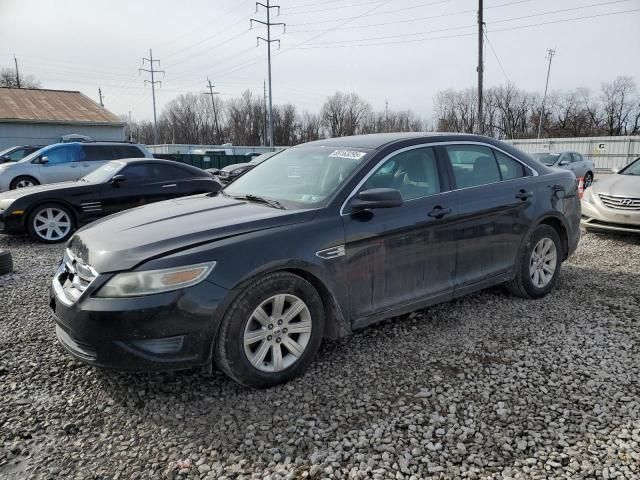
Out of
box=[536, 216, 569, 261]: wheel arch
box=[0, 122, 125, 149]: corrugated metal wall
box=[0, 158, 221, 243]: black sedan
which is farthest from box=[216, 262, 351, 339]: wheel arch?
box=[0, 122, 125, 149]: corrugated metal wall

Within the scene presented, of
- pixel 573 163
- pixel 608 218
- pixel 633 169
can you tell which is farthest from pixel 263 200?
pixel 573 163

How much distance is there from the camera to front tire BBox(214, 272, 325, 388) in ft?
9.44

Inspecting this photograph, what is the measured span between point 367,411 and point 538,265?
9.19 feet

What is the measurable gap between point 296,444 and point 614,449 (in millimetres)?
1670

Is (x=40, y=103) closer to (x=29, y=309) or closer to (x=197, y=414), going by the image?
(x=29, y=309)

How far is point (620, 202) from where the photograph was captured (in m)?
7.23

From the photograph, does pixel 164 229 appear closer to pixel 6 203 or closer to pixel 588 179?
pixel 6 203

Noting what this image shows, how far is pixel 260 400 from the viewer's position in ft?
9.67

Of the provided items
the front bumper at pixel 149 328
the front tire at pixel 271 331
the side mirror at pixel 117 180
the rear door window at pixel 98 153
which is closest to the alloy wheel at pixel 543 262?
the front tire at pixel 271 331

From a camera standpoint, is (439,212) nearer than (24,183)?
Yes

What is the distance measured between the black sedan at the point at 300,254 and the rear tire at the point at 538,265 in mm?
19

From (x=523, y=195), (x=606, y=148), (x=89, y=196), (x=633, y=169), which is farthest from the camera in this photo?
(x=606, y=148)

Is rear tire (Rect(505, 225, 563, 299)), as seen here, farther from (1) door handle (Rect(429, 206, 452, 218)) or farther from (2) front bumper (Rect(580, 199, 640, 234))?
(2) front bumper (Rect(580, 199, 640, 234))

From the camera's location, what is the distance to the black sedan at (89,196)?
7.54 metres
